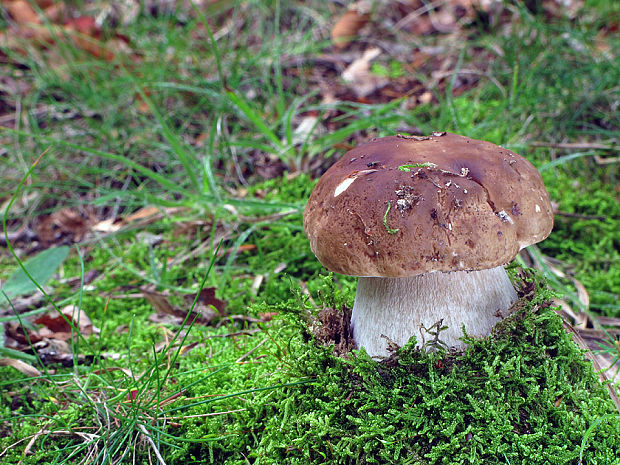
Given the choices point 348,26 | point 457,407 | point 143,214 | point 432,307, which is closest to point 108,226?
point 143,214

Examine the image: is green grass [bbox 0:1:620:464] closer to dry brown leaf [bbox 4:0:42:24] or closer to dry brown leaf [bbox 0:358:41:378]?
dry brown leaf [bbox 0:358:41:378]

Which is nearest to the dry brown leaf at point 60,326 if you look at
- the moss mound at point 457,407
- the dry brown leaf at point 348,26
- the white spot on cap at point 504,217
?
the moss mound at point 457,407

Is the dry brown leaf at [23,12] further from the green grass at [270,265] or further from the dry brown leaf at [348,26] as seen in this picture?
the dry brown leaf at [348,26]

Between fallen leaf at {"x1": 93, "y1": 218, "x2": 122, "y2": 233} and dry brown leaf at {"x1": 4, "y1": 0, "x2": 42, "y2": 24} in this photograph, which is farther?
dry brown leaf at {"x1": 4, "y1": 0, "x2": 42, "y2": 24}

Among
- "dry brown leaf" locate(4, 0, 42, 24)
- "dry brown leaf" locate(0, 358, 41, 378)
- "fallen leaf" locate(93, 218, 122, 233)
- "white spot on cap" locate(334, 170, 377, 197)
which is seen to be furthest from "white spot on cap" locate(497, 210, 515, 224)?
"dry brown leaf" locate(4, 0, 42, 24)

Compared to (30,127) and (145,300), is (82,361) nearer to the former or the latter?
(145,300)

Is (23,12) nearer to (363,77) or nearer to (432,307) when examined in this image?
(363,77)
